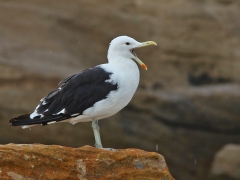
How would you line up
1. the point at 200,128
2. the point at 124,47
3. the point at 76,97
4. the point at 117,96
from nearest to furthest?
the point at 117,96, the point at 76,97, the point at 124,47, the point at 200,128

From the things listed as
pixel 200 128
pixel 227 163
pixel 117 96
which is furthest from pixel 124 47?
pixel 227 163

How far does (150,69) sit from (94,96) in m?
6.01

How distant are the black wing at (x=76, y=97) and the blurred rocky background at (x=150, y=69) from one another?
487 centimetres

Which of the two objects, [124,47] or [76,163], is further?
[124,47]

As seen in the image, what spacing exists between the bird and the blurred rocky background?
4.88 m

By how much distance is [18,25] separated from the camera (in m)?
11.9

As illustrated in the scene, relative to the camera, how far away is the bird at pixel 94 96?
6121 mm

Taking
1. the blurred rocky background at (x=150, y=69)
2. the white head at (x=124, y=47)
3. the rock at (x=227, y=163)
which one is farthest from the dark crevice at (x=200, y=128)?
the white head at (x=124, y=47)

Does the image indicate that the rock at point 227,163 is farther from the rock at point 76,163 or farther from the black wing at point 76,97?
the rock at point 76,163

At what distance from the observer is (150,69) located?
39.8ft

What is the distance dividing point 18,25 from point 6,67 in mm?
1072

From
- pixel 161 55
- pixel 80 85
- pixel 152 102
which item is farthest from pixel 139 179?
pixel 161 55

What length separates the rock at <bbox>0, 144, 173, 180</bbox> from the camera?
5586 mm

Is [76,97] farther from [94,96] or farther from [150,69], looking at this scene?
[150,69]
